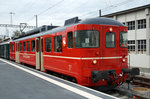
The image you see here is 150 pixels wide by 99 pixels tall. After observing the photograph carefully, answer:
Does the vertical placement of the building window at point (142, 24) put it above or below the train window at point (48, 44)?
above

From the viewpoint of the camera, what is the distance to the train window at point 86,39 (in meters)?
7.14

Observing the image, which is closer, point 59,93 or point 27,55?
point 59,93

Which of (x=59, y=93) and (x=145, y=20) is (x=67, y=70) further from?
(x=145, y=20)

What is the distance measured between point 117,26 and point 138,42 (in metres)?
14.0

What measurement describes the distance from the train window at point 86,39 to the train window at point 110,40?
532mm

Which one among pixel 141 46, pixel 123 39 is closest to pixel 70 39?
pixel 123 39

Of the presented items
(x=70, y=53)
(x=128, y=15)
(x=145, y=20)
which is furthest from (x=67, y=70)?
(x=128, y=15)

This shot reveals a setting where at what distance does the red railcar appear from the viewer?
709 centimetres

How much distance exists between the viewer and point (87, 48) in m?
7.14

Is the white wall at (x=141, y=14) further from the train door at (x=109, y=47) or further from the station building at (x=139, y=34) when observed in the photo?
the train door at (x=109, y=47)

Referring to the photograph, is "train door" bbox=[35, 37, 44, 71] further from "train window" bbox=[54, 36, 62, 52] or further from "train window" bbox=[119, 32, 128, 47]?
"train window" bbox=[119, 32, 128, 47]

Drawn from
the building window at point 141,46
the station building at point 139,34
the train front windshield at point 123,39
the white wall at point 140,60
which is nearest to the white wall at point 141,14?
the station building at point 139,34

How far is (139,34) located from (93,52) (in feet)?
48.6

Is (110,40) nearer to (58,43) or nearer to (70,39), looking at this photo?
(70,39)
